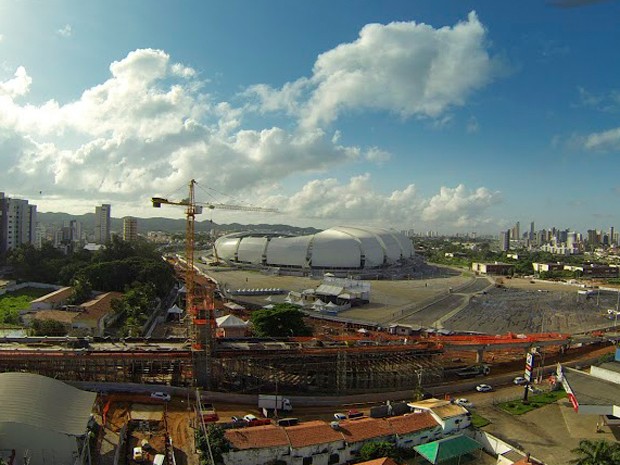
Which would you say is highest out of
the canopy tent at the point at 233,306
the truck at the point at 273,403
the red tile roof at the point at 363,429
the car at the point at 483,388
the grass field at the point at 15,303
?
the grass field at the point at 15,303

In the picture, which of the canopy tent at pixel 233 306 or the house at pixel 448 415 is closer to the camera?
the house at pixel 448 415

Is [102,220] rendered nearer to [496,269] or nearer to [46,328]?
[496,269]

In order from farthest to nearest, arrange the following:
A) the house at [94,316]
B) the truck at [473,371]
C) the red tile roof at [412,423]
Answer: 1. the house at [94,316]
2. the truck at [473,371]
3. the red tile roof at [412,423]

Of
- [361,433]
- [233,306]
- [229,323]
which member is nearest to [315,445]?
[361,433]

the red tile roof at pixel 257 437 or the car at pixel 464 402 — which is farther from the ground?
the red tile roof at pixel 257 437

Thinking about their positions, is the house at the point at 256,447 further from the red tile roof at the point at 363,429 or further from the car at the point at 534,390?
the car at the point at 534,390

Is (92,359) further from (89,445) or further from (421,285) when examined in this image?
(421,285)

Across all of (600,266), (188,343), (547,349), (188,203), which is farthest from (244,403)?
(600,266)

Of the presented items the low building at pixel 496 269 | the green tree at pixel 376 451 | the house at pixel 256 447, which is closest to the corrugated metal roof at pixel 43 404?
the house at pixel 256 447

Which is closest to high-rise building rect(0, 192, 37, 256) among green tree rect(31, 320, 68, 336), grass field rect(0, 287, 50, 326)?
grass field rect(0, 287, 50, 326)
